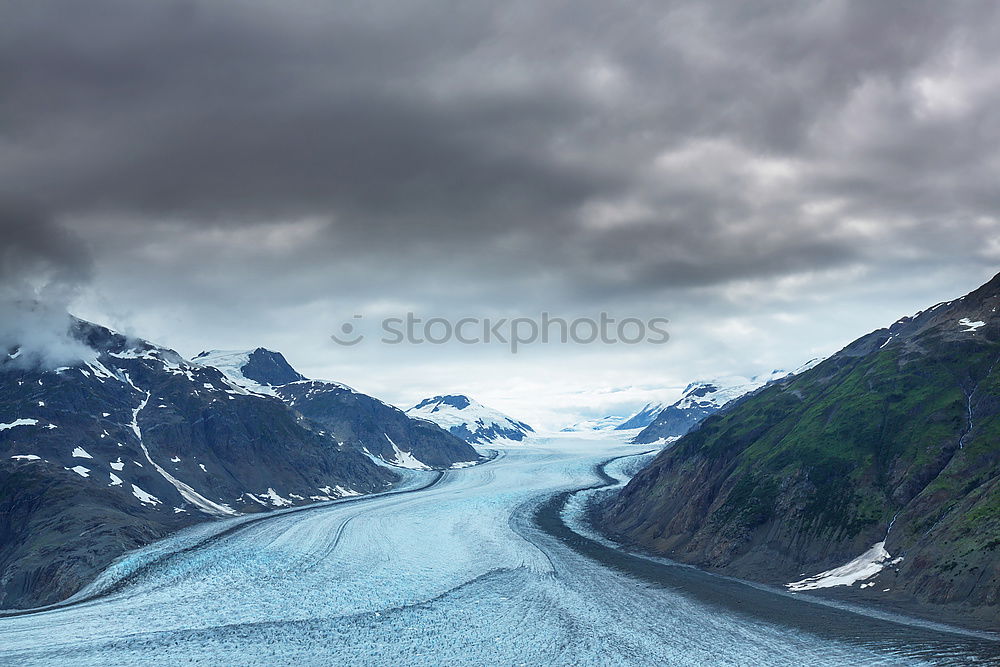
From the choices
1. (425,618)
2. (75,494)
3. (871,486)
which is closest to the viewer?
(425,618)

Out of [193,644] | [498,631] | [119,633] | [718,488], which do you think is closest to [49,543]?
[119,633]

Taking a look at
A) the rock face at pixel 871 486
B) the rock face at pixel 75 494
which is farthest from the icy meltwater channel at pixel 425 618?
the rock face at pixel 75 494

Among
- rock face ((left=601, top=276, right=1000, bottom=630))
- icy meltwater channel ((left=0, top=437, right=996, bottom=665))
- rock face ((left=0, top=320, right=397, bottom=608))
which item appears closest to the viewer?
icy meltwater channel ((left=0, top=437, right=996, bottom=665))

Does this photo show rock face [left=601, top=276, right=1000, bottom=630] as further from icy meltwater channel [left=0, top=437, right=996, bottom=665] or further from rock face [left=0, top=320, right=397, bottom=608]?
rock face [left=0, top=320, right=397, bottom=608]

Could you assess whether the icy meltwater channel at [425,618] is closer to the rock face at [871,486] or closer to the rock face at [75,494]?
the rock face at [871,486]

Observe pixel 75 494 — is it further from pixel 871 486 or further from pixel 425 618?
pixel 871 486

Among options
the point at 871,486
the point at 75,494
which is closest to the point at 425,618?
the point at 871,486

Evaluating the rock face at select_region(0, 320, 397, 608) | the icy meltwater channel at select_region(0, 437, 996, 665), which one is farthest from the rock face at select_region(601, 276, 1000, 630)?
the rock face at select_region(0, 320, 397, 608)
